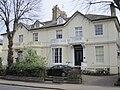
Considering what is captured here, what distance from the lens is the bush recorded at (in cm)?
2370

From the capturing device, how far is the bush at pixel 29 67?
77.8 feet

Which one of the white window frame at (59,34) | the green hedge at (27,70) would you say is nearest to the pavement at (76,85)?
the green hedge at (27,70)

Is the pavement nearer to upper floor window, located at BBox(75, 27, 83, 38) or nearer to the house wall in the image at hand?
the house wall

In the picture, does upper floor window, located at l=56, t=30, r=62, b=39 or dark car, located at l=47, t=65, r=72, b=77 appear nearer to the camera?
dark car, located at l=47, t=65, r=72, b=77

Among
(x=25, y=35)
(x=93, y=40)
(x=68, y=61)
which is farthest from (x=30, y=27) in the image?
(x=93, y=40)

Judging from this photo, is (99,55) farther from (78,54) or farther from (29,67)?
(29,67)

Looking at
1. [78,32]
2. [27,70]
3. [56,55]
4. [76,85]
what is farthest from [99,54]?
[76,85]

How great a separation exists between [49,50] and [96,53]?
9371 mm

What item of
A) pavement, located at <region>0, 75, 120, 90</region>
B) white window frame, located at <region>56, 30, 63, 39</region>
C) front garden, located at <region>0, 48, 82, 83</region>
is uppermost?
white window frame, located at <region>56, 30, 63, 39</region>

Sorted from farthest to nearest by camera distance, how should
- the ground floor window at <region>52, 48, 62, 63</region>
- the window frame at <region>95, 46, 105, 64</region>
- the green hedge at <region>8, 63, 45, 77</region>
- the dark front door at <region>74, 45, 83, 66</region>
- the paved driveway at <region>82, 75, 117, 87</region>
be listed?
1. the ground floor window at <region>52, 48, 62, 63</region>
2. the dark front door at <region>74, 45, 83, 66</region>
3. the window frame at <region>95, 46, 105, 64</region>
4. the green hedge at <region>8, 63, 45, 77</region>
5. the paved driveway at <region>82, 75, 117, 87</region>

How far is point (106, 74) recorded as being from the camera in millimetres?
27609

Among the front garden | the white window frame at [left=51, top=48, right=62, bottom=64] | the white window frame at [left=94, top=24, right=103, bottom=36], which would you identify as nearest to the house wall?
the white window frame at [left=94, top=24, right=103, bottom=36]

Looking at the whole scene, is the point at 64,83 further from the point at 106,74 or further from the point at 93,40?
the point at 93,40

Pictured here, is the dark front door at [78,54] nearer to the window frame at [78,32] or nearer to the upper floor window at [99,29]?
the window frame at [78,32]
